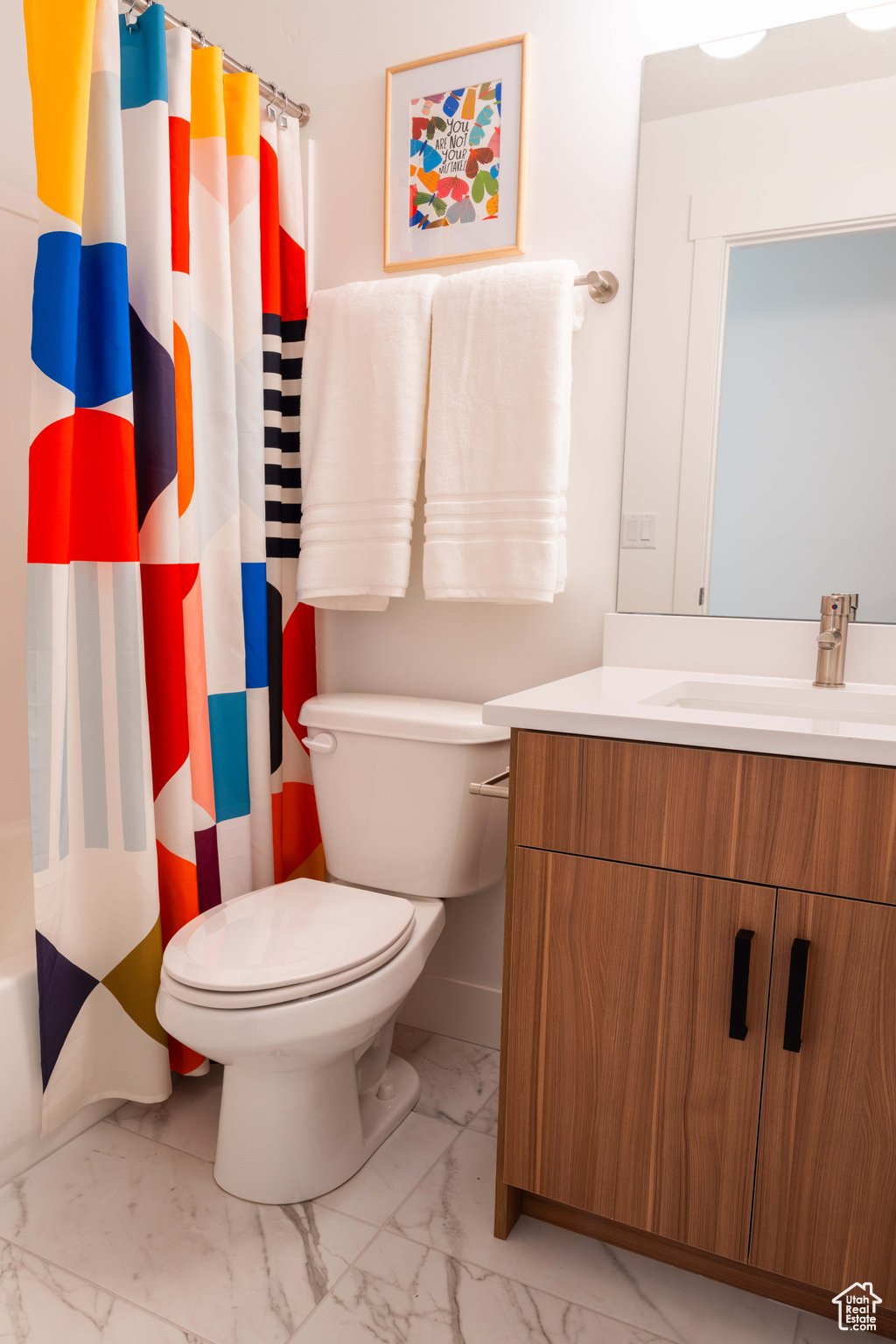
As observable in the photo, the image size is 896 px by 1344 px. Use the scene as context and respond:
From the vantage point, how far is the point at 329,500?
5.20 ft

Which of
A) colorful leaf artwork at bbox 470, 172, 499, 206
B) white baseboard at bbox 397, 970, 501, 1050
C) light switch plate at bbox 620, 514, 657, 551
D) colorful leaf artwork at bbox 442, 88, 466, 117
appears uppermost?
colorful leaf artwork at bbox 442, 88, 466, 117

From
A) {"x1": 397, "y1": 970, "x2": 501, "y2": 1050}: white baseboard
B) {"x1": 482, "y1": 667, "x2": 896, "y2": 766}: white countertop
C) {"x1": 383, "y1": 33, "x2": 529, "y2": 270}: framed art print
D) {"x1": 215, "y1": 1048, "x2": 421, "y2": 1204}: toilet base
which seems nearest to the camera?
{"x1": 482, "y1": 667, "x2": 896, "y2": 766}: white countertop

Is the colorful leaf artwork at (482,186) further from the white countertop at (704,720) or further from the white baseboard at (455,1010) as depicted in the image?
the white baseboard at (455,1010)

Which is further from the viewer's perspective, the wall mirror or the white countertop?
the wall mirror

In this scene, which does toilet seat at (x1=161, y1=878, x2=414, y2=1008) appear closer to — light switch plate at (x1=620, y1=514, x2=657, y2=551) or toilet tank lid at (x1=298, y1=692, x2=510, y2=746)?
toilet tank lid at (x1=298, y1=692, x2=510, y2=746)

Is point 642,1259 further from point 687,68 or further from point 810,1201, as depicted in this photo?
point 687,68

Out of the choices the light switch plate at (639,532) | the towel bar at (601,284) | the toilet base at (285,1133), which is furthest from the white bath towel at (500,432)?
the toilet base at (285,1133)

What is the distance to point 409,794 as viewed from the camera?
1495 millimetres

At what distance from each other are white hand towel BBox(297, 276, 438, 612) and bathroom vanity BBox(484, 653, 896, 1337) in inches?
20.8

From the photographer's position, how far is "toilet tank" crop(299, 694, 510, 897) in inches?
57.7

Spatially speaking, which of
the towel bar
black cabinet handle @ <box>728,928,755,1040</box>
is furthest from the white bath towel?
black cabinet handle @ <box>728,928,755,1040</box>

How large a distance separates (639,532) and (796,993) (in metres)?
0.83

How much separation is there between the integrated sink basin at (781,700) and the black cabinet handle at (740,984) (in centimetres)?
34

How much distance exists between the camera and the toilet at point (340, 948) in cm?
116
